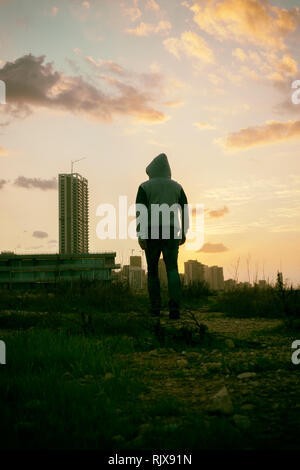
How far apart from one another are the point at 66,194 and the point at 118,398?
75061mm

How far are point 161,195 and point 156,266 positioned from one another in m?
1.22

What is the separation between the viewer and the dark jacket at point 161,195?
22.3 ft

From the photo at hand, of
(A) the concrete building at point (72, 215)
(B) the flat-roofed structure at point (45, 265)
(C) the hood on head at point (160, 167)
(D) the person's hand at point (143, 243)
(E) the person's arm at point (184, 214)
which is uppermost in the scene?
(A) the concrete building at point (72, 215)

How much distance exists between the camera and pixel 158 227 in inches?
266

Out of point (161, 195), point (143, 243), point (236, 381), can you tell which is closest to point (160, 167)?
point (161, 195)

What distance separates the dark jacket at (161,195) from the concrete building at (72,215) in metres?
66.3

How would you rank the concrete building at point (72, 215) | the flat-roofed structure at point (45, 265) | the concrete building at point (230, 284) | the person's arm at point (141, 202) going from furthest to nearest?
the concrete building at point (72, 215), the flat-roofed structure at point (45, 265), the concrete building at point (230, 284), the person's arm at point (141, 202)

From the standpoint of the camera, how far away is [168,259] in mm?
6770

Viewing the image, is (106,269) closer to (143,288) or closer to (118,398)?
(143,288)

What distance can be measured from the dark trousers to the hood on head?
1221 millimetres

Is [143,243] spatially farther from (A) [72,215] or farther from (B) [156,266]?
(A) [72,215]

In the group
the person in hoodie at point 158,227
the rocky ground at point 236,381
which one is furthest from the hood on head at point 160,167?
the rocky ground at point 236,381

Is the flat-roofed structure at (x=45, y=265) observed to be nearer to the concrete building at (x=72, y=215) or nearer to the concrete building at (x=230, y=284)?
the concrete building at (x=72, y=215)

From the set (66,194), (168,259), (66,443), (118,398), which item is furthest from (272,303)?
(66,194)
